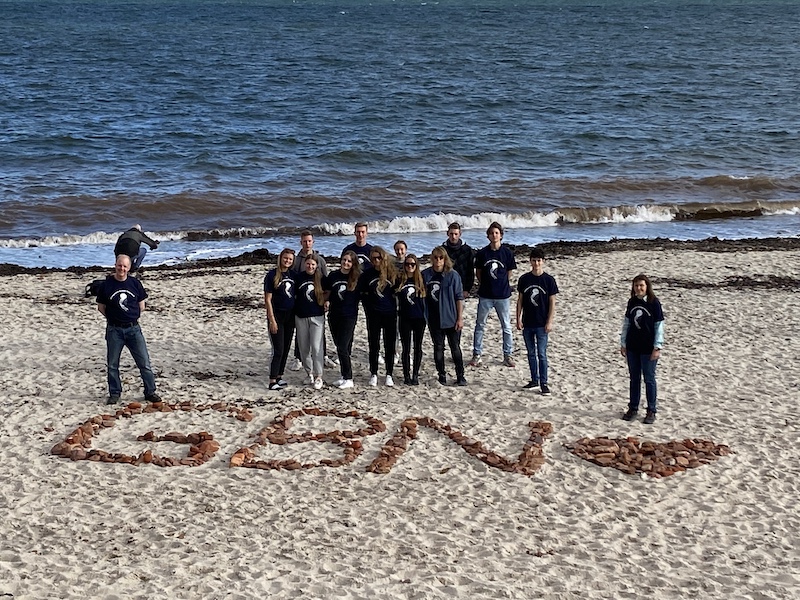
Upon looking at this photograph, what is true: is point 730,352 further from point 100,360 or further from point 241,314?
point 100,360

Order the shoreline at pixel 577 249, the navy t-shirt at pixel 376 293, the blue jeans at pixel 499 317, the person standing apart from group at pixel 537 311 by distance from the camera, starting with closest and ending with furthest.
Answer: the person standing apart from group at pixel 537 311 → the navy t-shirt at pixel 376 293 → the blue jeans at pixel 499 317 → the shoreline at pixel 577 249

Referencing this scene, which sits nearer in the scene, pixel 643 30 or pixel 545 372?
pixel 545 372

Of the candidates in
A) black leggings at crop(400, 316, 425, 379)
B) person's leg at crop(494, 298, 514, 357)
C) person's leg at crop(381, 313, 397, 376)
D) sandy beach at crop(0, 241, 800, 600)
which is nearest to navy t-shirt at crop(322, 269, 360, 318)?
person's leg at crop(381, 313, 397, 376)

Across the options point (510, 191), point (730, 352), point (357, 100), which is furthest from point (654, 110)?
point (730, 352)

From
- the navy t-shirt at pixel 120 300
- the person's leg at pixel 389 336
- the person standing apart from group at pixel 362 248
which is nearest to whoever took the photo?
the navy t-shirt at pixel 120 300

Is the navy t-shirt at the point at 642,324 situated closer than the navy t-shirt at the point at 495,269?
Yes

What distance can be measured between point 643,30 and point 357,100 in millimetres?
50645

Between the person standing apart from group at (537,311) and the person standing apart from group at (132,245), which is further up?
the person standing apart from group at (132,245)

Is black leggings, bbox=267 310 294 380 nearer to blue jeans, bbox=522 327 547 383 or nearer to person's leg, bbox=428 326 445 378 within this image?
person's leg, bbox=428 326 445 378

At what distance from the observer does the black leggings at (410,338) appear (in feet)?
44.9

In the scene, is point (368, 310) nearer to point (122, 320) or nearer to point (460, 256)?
point (460, 256)

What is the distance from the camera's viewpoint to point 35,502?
33.4ft

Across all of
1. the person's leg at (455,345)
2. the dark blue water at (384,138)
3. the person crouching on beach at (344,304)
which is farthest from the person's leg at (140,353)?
the dark blue water at (384,138)

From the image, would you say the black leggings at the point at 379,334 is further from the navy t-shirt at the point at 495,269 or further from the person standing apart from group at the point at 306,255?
the navy t-shirt at the point at 495,269
